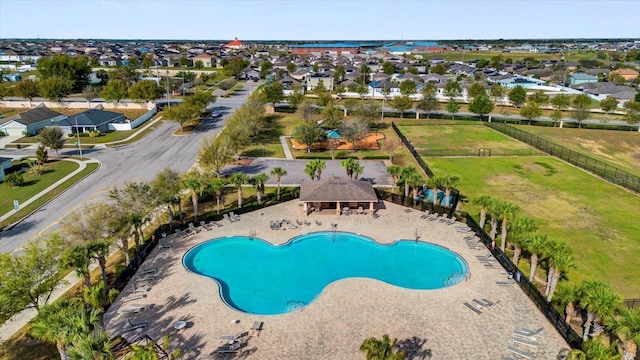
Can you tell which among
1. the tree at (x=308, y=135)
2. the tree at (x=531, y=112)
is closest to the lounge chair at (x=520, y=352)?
the tree at (x=308, y=135)

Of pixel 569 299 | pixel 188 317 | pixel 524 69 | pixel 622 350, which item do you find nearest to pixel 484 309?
pixel 569 299

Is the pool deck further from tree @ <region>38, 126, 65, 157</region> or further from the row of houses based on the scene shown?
the row of houses

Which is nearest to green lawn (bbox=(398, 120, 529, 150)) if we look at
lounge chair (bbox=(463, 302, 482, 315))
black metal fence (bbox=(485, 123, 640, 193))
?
black metal fence (bbox=(485, 123, 640, 193))

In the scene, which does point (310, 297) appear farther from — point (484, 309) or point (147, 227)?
point (147, 227)

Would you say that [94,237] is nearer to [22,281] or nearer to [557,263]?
[22,281]

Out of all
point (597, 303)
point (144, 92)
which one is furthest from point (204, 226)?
point (144, 92)

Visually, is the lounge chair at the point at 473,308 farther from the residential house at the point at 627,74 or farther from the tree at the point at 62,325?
the residential house at the point at 627,74

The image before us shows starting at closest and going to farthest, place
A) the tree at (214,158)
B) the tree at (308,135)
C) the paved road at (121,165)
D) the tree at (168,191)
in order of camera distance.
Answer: the tree at (168,191), the paved road at (121,165), the tree at (214,158), the tree at (308,135)
